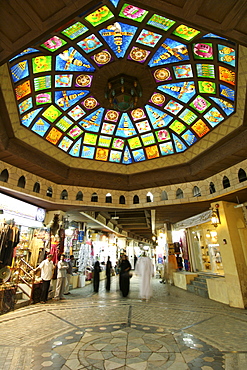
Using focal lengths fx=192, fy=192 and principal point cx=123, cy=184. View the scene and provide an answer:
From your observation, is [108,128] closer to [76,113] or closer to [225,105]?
[76,113]

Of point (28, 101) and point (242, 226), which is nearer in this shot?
point (28, 101)

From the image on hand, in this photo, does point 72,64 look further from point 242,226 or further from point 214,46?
point 242,226

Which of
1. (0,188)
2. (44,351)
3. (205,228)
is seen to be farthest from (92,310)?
(205,228)

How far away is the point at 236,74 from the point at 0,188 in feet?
25.6

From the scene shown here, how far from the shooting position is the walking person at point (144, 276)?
7818 mm

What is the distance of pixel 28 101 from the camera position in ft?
19.4

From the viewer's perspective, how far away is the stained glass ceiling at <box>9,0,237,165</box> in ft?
14.4

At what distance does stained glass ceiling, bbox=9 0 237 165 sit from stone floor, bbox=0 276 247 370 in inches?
217

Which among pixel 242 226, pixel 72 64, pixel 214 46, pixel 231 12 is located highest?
pixel 72 64

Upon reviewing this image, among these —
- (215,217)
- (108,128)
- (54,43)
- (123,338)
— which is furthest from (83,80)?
(215,217)

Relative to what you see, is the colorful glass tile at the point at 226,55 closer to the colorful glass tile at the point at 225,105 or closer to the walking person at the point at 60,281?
the colorful glass tile at the point at 225,105

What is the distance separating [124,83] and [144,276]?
737cm

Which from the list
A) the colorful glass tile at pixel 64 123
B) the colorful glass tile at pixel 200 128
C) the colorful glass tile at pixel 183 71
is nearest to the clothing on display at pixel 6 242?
the colorful glass tile at pixel 64 123

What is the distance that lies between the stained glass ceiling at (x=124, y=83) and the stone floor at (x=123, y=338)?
18.1 ft
